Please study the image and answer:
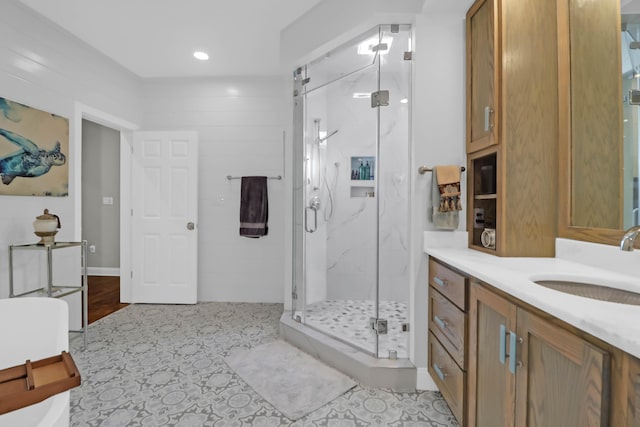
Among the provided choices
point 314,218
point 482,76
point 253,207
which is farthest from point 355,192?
point 482,76

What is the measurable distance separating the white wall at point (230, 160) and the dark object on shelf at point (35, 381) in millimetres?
2916

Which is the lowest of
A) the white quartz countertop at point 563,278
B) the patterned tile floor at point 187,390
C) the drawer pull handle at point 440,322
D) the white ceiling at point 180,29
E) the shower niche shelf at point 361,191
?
the patterned tile floor at point 187,390

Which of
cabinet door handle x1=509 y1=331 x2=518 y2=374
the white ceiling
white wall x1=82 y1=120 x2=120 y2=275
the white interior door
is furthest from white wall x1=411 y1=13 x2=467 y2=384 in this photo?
white wall x1=82 y1=120 x2=120 y2=275

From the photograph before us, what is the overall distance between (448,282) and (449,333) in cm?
26

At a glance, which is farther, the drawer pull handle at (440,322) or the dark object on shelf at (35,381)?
the drawer pull handle at (440,322)

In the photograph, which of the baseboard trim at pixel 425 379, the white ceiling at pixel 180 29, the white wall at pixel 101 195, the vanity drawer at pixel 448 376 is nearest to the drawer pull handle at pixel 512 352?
the vanity drawer at pixel 448 376

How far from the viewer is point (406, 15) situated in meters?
1.88

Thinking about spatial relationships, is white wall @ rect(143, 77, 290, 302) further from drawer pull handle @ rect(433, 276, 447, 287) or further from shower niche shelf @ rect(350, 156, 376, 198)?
drawer pull handle @ rect(433, 276, 447, 287)

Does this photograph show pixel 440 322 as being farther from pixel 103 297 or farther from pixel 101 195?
pixel 101 195

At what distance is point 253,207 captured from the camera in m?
3.42

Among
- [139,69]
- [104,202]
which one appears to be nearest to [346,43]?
[139,69]

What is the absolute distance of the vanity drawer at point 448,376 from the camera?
1.37 m

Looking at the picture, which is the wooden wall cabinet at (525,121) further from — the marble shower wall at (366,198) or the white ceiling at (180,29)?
the white ceiling at (180,29)

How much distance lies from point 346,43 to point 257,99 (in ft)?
5.20
